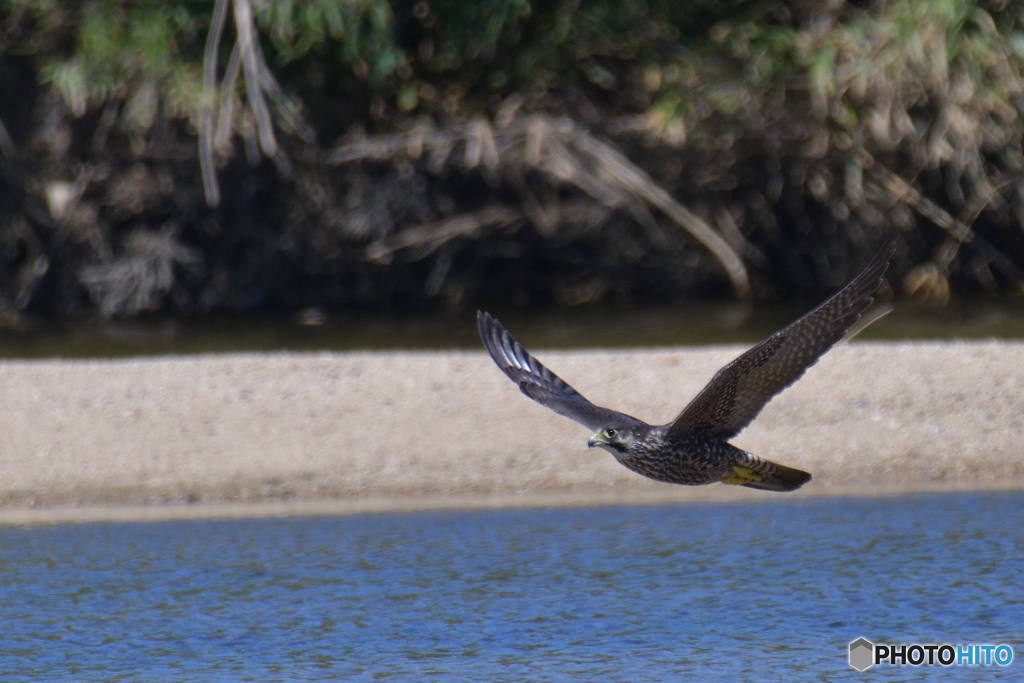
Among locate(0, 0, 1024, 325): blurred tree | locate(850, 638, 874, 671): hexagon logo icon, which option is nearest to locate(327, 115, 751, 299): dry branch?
locate(0, 0, 1024, 325): blurred tree

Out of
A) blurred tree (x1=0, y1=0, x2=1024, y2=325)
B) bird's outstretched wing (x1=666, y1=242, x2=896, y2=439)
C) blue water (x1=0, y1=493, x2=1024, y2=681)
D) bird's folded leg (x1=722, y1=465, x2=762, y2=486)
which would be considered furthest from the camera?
blurred tree (x1=0, y1=0, x2=1024, y2=325)

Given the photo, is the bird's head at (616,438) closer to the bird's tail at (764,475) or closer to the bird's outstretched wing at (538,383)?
the bird's outstretched wing at (538,383)

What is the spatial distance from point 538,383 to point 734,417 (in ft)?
2.87

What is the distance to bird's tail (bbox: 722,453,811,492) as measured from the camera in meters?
3.82

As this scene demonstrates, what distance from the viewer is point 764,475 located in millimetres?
3959

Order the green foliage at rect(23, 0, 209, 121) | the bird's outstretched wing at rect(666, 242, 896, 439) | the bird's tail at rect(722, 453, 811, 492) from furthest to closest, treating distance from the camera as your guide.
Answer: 1. the green foliage at rect(23, 0, 209, 121)
2. the bird's tail at rect(722, 453, 811, 492)
3. the bird's outstretched wing at rect(666, 242, 896, 439)

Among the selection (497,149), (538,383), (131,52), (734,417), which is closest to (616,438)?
(734,417)

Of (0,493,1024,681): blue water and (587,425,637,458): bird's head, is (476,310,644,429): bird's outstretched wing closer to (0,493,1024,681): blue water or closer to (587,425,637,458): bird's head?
(587,425,637,458): bird's head

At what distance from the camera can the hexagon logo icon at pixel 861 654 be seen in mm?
4027

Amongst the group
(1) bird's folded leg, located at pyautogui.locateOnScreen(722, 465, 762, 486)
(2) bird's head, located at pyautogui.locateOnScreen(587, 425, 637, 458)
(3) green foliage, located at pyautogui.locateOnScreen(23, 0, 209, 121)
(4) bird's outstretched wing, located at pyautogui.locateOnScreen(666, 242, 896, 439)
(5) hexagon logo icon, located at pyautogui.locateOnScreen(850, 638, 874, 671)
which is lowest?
(5) hexagon logo icon, located at pyautogui.locateOnScreen(850, 638, 874, 671)

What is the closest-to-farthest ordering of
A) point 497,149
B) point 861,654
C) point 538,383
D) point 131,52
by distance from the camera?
point 861,654 < point 538,383 < point 131,52 < point 497,149

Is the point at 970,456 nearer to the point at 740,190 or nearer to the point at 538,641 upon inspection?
the point at 538,641

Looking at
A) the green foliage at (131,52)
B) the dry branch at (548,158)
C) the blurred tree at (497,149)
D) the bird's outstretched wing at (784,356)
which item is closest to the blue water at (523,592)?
the bird's outstretched wing at (784,356)

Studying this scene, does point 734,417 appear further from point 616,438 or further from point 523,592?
point 523,592
